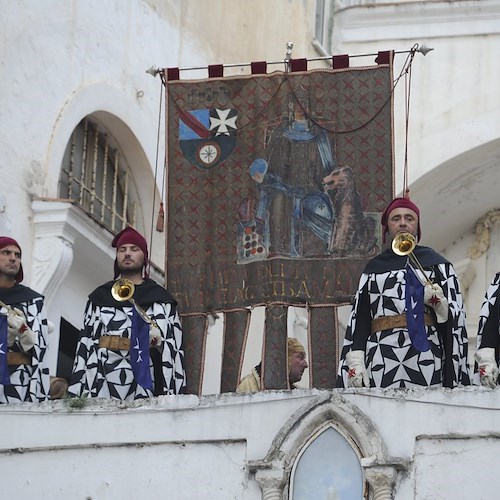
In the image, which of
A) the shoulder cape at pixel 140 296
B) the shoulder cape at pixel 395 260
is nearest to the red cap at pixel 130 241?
the shoulder cape at pixel 140 296

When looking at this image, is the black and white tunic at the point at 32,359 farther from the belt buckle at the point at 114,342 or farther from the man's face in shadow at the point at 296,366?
the man's face in shadow at the point at 296,366

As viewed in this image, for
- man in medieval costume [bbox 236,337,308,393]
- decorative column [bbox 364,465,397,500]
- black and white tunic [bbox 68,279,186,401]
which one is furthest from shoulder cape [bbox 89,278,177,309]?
decorative column [bbox 364,465,397,500]

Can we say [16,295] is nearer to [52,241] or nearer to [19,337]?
[19,337]

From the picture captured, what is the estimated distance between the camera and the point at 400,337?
480 inches

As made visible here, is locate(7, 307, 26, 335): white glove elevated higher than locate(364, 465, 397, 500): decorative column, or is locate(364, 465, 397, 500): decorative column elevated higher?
locate(7, 307, 26, 335): white glove

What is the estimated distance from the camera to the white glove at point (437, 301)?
40.1 feet

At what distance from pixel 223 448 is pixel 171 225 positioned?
9.18 ft

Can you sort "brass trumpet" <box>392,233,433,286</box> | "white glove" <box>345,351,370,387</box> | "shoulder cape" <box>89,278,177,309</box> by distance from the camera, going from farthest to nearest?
"shoulder cape" <box>89,278,177,309</box> → "brass trumpet" <box>392,233,433,286</box> → "white glove" <box>345,351,370,387</box>

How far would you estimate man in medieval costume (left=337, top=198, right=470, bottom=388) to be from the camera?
12.2m

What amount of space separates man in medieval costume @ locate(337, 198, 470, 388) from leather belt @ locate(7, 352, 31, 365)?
200 cm

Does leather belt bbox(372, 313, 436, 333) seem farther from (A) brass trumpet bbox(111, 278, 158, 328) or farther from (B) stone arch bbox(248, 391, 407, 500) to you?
(A) brass trumpet bbox(111, 278, 158, 328)

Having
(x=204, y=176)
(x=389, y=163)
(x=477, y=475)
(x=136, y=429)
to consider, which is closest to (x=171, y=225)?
(x=204, y=176)

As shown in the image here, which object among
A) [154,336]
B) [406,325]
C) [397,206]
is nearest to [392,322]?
[406,325]

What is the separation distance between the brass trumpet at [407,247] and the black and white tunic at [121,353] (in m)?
1.64
